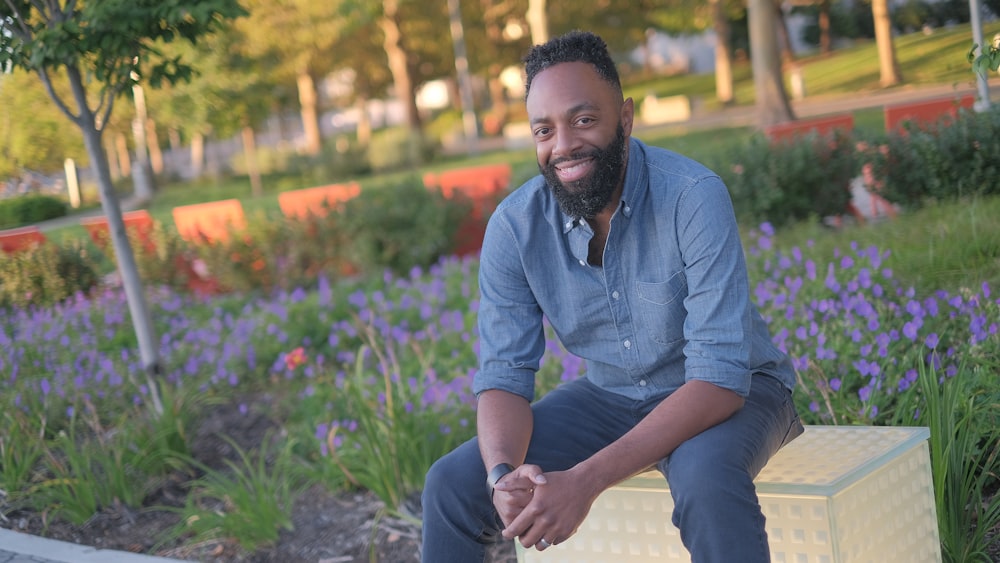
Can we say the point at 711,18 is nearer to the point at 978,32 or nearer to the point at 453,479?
the point at 978,32

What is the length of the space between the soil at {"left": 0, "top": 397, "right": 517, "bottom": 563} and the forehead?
1.76 metres

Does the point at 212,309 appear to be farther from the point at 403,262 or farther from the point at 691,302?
the point at 691,302

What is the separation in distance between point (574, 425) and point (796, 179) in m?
5.21

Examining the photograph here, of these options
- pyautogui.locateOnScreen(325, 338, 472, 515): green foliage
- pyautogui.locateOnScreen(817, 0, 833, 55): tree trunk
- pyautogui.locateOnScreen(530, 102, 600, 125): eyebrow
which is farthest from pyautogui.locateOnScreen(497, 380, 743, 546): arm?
pyautogui.locateOnScreen(817, 0, 833, 55): tree trunk

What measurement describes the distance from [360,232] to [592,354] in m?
6.49

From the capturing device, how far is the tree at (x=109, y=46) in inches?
205

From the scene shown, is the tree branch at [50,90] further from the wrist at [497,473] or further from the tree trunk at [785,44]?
the tree trunk at [785,44]

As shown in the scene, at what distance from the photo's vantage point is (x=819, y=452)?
2902 mm

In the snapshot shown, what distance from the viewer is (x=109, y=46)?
5.41m

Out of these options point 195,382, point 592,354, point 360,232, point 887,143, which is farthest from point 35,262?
point 592,354

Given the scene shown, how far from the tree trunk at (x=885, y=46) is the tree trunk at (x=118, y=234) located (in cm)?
1049

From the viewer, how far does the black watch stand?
2.70 metres

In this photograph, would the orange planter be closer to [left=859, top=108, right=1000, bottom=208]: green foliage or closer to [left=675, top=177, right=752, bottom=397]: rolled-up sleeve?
[left=859, top=108, right=1000, bottom=208]: green foliage

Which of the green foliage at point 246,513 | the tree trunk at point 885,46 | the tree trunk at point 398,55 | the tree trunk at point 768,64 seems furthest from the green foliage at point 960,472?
the tree trunk at point 398,55
